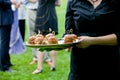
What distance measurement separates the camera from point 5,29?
730 centimetres

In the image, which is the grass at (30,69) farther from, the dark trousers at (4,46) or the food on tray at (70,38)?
the food on tray at (70,38)

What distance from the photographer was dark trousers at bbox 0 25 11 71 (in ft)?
24.0

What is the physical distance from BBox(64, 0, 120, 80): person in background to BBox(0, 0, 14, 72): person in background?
13.3 ft

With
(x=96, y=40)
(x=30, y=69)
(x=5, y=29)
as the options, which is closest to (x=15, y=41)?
(x=30, y=69)

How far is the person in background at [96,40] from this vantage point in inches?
117

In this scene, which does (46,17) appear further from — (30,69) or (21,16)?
(21,16)

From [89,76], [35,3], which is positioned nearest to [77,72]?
[89,76]

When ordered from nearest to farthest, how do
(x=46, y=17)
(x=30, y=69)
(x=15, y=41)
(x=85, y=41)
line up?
(x=85, y=41), (x=46, y=17), (x=30, y=69), (x=15, y=41)

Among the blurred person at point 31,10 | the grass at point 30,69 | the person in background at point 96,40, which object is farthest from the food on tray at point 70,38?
the blurred person at point 31,10

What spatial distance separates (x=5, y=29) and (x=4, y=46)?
15.5 inches

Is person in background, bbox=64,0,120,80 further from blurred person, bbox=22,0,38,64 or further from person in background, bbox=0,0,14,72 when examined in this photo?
blurred person, bbox=22,0,38,64

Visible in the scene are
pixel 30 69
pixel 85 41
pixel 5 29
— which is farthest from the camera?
pixel 30 69

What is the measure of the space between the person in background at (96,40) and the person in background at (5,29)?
4.04m

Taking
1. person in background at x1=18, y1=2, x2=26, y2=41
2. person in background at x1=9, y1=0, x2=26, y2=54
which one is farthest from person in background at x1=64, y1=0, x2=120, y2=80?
person in background at x1=9, y1=0, x2=26, y2=54
